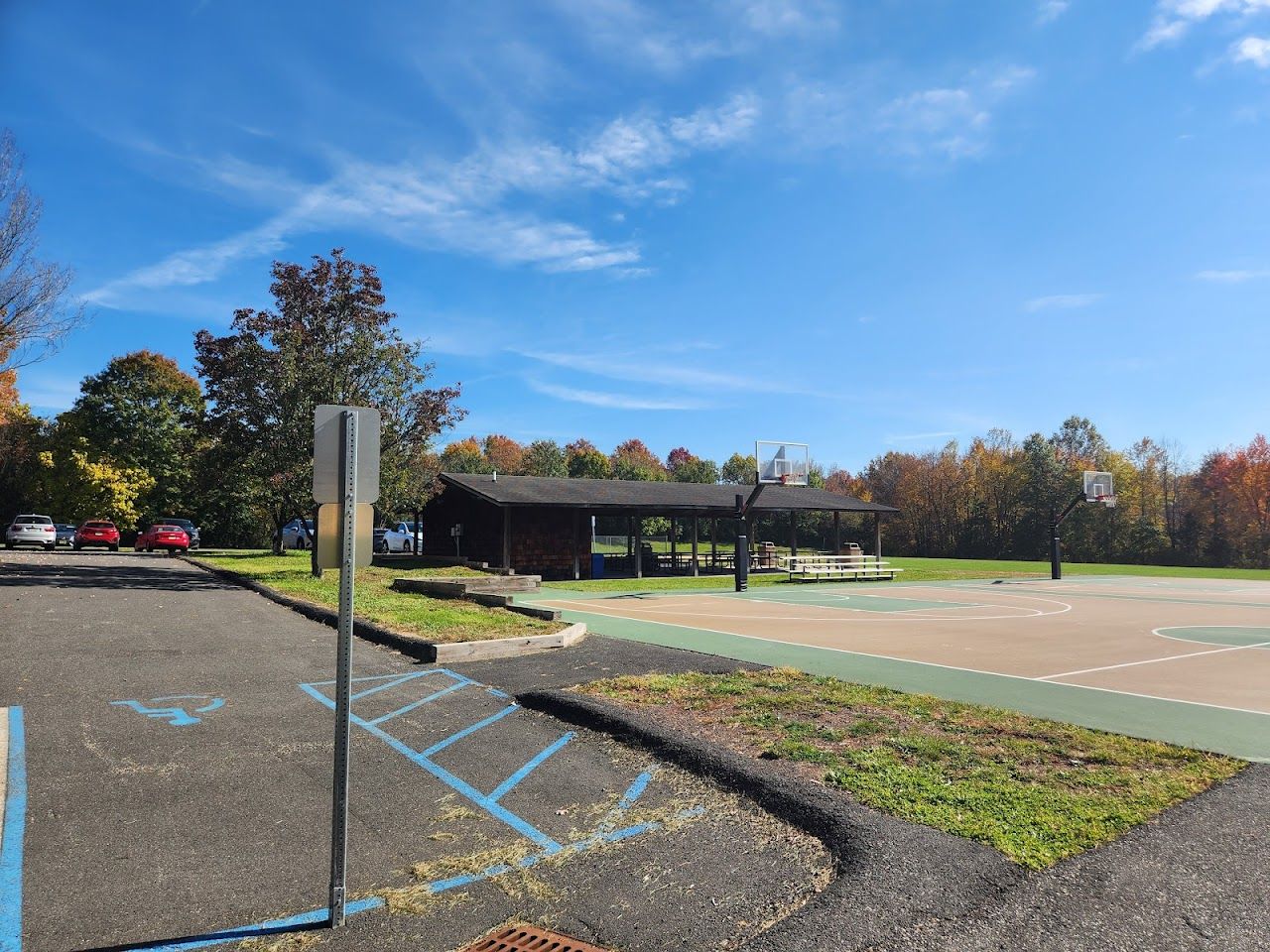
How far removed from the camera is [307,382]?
67.1 feet

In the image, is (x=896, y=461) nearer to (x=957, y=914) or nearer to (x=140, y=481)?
(x=140, y=481)

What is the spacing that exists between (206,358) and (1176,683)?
878 inches

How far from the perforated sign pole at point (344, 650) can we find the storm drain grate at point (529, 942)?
0.72m

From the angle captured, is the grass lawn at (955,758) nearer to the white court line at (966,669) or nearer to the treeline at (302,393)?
the white court line at (966,669)

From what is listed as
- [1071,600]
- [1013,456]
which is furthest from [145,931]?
[1013,456]

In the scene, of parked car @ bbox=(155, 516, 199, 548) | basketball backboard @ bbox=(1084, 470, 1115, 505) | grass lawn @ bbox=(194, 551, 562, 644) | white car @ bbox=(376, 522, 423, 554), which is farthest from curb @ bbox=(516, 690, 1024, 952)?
white car @ bbox=(376, 522, 423, 554)

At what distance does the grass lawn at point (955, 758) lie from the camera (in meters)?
4.57

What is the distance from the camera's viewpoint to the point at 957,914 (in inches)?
140

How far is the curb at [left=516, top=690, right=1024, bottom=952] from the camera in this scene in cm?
342

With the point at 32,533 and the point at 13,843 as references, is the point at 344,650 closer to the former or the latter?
the point at 13,843

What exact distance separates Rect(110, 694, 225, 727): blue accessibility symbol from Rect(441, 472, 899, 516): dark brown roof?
1912cm

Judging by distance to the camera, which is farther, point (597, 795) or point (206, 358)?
point (206, 358)

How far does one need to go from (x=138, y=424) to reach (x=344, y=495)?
54.1 m

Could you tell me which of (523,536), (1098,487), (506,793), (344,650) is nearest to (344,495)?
(344,650)
